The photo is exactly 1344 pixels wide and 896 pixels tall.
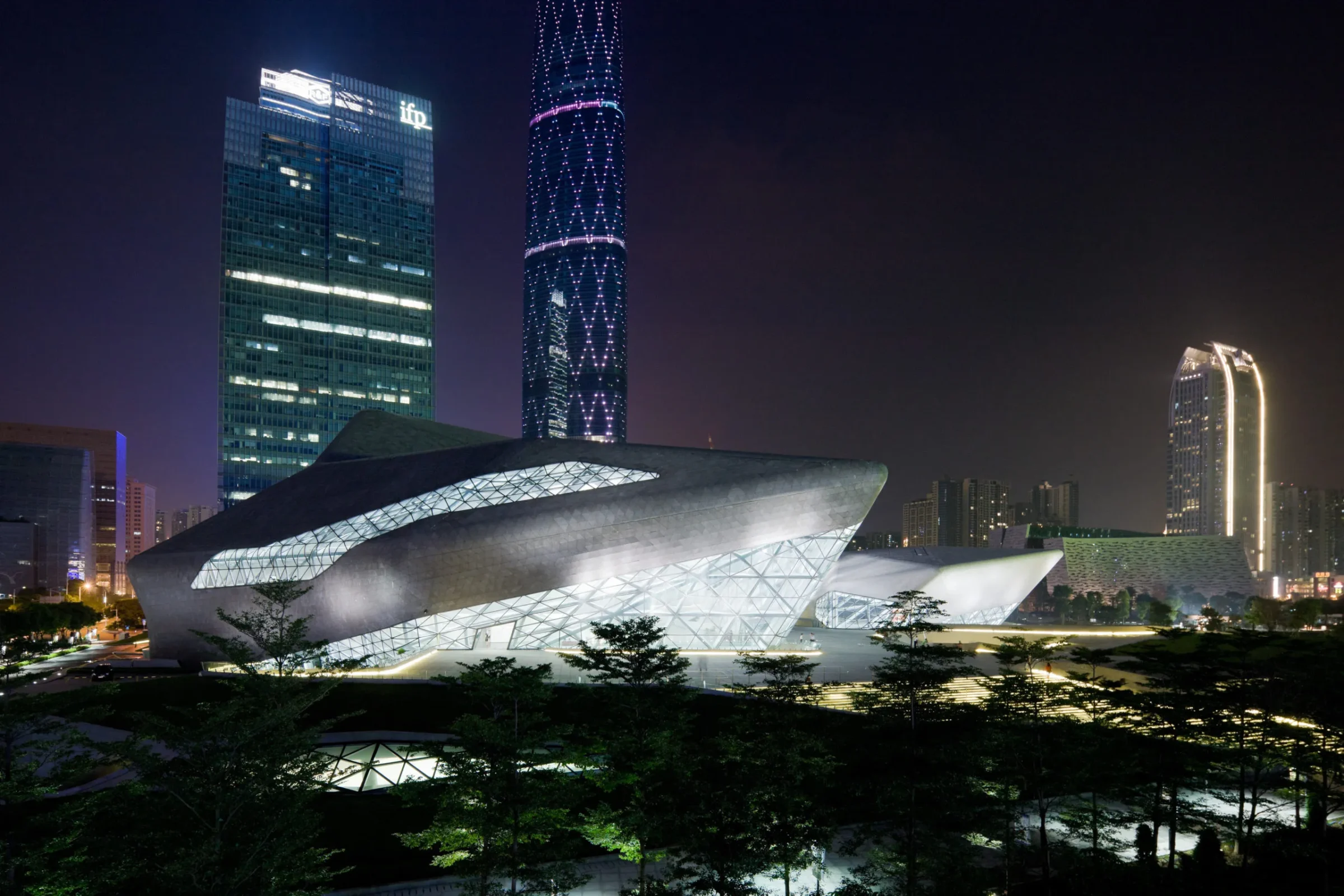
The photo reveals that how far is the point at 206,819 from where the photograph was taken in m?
16.5

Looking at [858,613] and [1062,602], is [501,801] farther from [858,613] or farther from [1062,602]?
[1062,602]

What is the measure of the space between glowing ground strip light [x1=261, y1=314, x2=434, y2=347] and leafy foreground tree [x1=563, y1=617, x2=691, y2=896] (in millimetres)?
136520

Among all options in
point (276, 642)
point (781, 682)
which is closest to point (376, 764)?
point (276, 642)

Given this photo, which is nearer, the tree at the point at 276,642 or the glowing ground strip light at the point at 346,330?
the tree at the point at 276,642

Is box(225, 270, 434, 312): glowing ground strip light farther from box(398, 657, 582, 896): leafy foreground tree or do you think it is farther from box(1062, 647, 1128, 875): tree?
box(1062, 647, 1128, 875): tree

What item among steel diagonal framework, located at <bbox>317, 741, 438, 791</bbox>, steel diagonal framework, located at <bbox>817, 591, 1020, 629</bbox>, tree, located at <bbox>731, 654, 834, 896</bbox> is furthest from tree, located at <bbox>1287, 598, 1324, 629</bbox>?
steel diagonal framework, located at <bbox>317, 741, 438, 791</bbox>

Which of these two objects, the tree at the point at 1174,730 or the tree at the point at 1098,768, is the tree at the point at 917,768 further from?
the tree at the point at 1174,730

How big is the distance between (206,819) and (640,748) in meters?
10.4

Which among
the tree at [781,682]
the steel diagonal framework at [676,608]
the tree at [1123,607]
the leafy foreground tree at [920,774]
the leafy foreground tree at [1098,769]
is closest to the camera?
the leafy foreground tree at [920,774]

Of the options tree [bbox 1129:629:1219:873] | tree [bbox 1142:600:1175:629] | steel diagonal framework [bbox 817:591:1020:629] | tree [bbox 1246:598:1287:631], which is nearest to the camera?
tree [bbox 1129:629:1219:873]

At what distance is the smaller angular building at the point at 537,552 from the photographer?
133ft

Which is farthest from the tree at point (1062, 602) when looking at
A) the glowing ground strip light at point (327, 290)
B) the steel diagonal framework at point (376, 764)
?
the glowing ground strip light at point (327, 290)

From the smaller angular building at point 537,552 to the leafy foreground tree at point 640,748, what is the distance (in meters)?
16.1

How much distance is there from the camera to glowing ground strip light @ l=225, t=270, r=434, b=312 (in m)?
137
